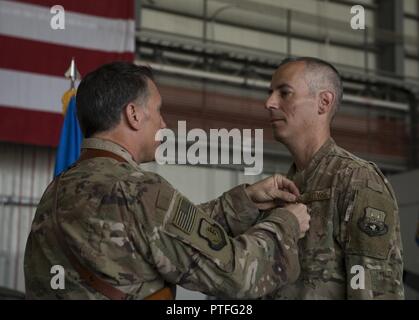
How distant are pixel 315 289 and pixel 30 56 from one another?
4769mm

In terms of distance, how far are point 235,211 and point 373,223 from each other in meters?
0.38

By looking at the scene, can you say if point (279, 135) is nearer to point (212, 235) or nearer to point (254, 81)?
point (212, 235)

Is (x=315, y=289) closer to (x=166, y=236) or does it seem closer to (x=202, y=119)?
(x=166, y=236)

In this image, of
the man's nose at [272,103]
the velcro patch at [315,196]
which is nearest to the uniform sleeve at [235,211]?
the velcro patch at [315,196]

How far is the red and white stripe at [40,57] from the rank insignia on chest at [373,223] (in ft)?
14.9

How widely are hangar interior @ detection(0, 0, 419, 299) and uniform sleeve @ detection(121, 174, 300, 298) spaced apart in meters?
5.48

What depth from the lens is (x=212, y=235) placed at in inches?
54.2

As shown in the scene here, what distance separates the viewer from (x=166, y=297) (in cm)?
140

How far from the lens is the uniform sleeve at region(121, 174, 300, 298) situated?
1338 millimetres

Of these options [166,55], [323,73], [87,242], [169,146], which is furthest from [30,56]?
[87,242]

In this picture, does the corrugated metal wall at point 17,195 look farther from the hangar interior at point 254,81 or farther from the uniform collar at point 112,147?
the uniform collar at point 112,147

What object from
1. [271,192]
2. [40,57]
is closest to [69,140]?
[40,57]

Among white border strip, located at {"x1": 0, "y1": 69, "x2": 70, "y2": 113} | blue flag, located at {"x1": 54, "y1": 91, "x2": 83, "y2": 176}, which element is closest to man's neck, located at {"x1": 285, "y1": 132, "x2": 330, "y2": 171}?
blue flag, located at {"x1": 54, "y1": 91, "x2": 83, "y2": 176}
